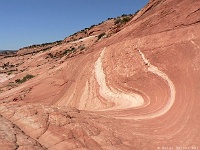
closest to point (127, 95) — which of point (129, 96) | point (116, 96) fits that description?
point (129, 96)

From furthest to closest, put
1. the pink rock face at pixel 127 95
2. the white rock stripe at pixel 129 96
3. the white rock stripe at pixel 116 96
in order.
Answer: the white rock stripe at pixel 116 96 < the white rock stripe at pixel 129 96 < the pink rock face at pixel 127 95

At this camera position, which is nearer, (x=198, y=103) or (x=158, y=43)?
(x=198, y=103)

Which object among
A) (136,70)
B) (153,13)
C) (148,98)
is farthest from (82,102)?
(153,13)

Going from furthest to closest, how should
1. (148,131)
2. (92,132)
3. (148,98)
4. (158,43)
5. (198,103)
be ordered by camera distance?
(158,43)
(148,98)
(198,103)
(148,131)
(92,132)

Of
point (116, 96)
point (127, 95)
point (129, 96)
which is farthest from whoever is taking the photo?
point (116, 96)

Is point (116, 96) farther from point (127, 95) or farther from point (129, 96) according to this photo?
point (129, 96)

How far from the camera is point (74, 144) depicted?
401 inches

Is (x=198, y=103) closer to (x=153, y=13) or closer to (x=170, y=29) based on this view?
(x=170, y=29)

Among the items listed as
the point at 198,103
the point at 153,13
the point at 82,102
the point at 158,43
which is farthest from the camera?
the point at 153,13

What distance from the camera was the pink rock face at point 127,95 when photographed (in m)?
11.0

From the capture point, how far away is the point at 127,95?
18.5 metres

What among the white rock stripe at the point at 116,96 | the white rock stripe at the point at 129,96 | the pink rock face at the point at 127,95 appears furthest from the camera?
the white rock stripe at the point at 116,96

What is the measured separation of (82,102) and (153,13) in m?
9.35

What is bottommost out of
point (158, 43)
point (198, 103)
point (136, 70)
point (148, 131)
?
point (148, 131)
